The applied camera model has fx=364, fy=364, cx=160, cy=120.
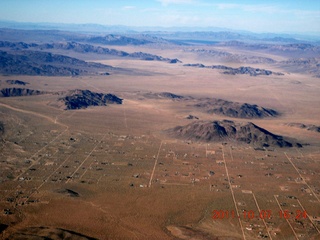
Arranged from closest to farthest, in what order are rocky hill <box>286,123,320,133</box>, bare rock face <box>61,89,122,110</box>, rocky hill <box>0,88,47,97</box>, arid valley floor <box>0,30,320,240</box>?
arid valley floor <box>0,30,320,240</box>, rocky hill <box>286,123,320,133</box>, bare rock face <box>61,89,122,110</box>, rocky hill <box>0,88,47,97</box>

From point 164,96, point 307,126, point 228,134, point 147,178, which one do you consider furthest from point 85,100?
point 307,126

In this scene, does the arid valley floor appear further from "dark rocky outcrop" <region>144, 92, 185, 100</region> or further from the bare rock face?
"dark rocky outcrop" <region>144, 92, 185, 100</region>

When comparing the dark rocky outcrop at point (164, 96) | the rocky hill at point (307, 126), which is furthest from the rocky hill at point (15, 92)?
the rocky hill at point (307, 126)

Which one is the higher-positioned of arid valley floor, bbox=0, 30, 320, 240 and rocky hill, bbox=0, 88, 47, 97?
rocky hill, bbox=0, 88, 47, 97

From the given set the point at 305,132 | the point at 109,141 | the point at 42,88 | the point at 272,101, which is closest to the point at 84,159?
the point at 109,141

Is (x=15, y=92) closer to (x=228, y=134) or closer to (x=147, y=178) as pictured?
(x=228, y=134)

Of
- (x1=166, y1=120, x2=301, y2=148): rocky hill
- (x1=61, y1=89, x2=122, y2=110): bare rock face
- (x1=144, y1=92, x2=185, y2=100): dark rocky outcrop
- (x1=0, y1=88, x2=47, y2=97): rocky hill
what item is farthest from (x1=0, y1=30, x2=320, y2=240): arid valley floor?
(x1=144, y1=92, x2=185, y2=100): dark rocky outcrop

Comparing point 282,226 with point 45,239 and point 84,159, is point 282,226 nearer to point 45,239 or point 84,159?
point 45,239

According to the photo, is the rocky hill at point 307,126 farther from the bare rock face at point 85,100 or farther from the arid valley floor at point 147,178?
the bare rock face at point 85,100
